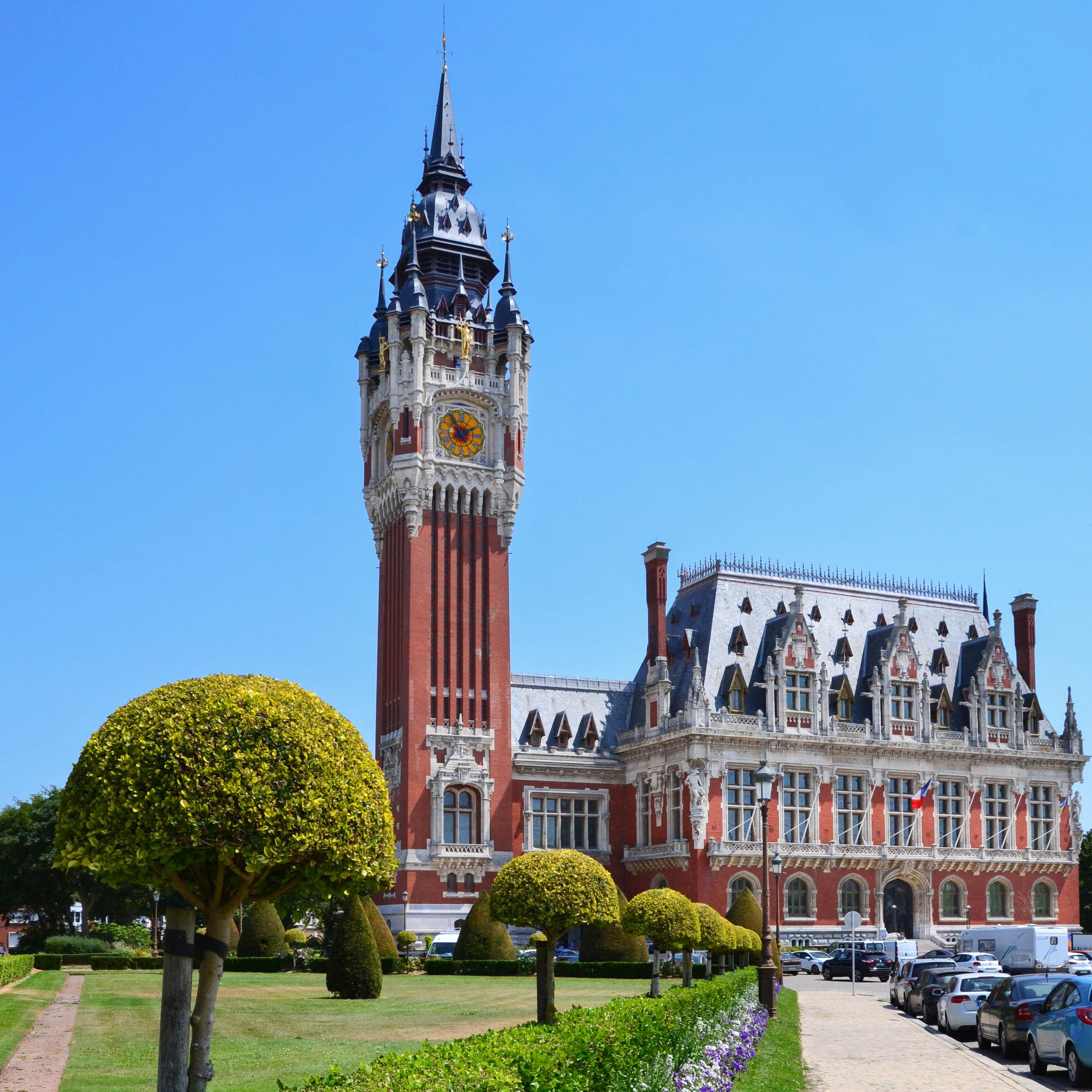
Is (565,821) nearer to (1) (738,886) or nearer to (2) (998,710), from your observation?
(1) (738,886)

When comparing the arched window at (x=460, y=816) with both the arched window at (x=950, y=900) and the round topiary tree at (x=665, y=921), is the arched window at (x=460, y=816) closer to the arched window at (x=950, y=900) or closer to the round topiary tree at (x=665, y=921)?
the arched window at (x=950, y=900)

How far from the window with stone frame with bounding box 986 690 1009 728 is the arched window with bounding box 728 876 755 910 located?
64.0 ft

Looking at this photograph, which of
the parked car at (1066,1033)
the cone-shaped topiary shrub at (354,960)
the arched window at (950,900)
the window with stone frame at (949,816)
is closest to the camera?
the parked car at (1066,1033)

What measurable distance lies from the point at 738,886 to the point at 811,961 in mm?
6250

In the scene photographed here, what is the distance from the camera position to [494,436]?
83.7m

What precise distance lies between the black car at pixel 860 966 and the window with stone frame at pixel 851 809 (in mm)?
12917

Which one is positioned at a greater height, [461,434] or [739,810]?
[461,434]

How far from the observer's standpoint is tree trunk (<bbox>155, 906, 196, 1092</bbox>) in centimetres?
1603

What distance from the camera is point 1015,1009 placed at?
104 feet

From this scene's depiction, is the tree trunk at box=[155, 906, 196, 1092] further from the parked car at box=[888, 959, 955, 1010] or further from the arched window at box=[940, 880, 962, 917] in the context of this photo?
the arched window at box=[940, 880, 962, 917]

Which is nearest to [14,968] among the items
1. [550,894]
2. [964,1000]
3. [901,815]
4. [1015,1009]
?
[550,894]

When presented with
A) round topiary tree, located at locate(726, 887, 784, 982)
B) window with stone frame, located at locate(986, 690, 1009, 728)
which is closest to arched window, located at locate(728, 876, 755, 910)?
round topiary tree, located at locate(726, 887, 784, 982)

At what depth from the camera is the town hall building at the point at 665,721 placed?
3046 inches

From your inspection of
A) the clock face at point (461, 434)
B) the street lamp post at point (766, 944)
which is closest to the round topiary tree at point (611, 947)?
the street lamp post at point (766, 944)
